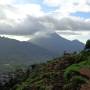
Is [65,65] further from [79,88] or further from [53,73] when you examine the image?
[79,88]

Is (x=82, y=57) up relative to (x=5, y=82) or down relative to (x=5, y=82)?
up

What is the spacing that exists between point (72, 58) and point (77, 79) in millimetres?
15804

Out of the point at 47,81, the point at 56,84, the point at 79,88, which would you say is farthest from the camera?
the point at 47,81

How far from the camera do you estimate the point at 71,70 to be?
42188mm

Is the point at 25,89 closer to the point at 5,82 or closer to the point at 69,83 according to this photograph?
the point at 69,83

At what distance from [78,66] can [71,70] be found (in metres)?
1.62

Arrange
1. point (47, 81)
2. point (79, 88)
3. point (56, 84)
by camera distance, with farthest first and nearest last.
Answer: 1. point (47, 81)
2. point (56, 84)
3. point (79, 88)

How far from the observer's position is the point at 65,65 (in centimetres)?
5084

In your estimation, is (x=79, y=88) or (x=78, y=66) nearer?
(x=79, y=88)

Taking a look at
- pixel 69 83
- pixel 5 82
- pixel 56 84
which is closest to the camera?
pixel 69 83

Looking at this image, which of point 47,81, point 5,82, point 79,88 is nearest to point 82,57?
point 47,81

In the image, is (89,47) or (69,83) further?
(89,47)

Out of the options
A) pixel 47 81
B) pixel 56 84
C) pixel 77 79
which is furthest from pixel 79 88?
pixel 47 81

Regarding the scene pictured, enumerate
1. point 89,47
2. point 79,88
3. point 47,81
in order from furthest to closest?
point 89,47
point 47,81
point 79,88
